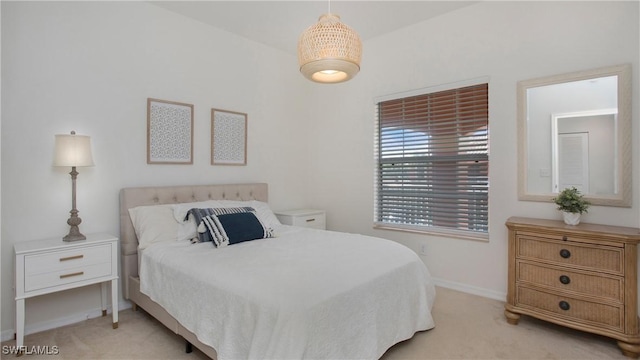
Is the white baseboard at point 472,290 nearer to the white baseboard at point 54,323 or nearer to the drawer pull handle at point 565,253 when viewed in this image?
the drawer pull handle at point 565,253

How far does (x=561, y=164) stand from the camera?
8.83 feet

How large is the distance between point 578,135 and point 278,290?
262cm

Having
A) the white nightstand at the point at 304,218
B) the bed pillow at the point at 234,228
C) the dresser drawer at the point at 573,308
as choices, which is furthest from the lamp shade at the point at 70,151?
the dresser drawer at the point at 573,308

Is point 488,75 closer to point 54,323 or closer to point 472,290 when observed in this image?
point 472,290

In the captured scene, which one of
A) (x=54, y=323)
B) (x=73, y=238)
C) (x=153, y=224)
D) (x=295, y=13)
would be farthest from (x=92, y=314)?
(x=295, y=13)

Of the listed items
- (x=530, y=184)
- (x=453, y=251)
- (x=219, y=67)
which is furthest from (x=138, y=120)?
(x=530, y=184)

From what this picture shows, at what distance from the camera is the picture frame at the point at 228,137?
3540mm

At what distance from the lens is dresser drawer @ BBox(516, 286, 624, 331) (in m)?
2.17

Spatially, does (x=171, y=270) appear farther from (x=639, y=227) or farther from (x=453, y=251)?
(x=639, y=227)

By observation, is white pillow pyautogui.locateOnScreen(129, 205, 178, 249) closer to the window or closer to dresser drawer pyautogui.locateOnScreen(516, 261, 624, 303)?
the window

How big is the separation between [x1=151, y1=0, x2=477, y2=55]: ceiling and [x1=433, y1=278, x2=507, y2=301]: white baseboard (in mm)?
2716

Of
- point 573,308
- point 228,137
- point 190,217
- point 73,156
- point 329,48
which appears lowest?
point 573,308

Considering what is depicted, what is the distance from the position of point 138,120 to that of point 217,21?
4.32 ft

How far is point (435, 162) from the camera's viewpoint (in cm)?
349
